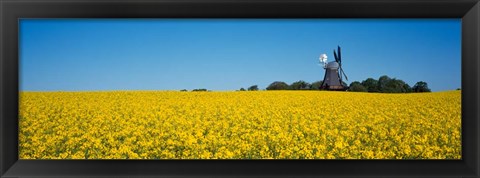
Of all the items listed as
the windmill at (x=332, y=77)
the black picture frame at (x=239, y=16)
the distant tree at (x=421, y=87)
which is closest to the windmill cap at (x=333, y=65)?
the windmill at (x=332, y=77)

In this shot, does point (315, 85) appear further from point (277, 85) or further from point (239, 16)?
point (239, 16)

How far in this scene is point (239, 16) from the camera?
11.1 ft

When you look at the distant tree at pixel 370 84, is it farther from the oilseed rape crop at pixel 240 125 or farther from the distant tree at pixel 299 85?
the distant tree at pixel 299 85

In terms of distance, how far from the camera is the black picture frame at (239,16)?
3350mm

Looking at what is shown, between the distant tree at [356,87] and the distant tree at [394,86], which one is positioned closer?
the distant tree at [356,87]

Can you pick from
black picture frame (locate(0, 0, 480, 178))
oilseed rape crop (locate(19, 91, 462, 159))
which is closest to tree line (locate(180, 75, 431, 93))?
oilseed rape crop (locate(19, 91, 462, 159))

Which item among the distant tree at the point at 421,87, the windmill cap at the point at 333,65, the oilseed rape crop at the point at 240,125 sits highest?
the windmill cap at the point at 333,65

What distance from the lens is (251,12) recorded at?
3.38 metres

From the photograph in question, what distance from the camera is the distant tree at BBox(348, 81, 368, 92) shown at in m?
5.52

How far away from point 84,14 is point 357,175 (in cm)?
228

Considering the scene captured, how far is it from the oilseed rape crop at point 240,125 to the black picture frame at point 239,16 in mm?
897

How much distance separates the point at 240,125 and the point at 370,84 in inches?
63.6

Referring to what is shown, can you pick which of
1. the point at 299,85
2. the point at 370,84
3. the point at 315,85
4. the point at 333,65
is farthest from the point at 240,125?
the point at 370,84

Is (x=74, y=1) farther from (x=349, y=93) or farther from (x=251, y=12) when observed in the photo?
(x=349, y=93)
